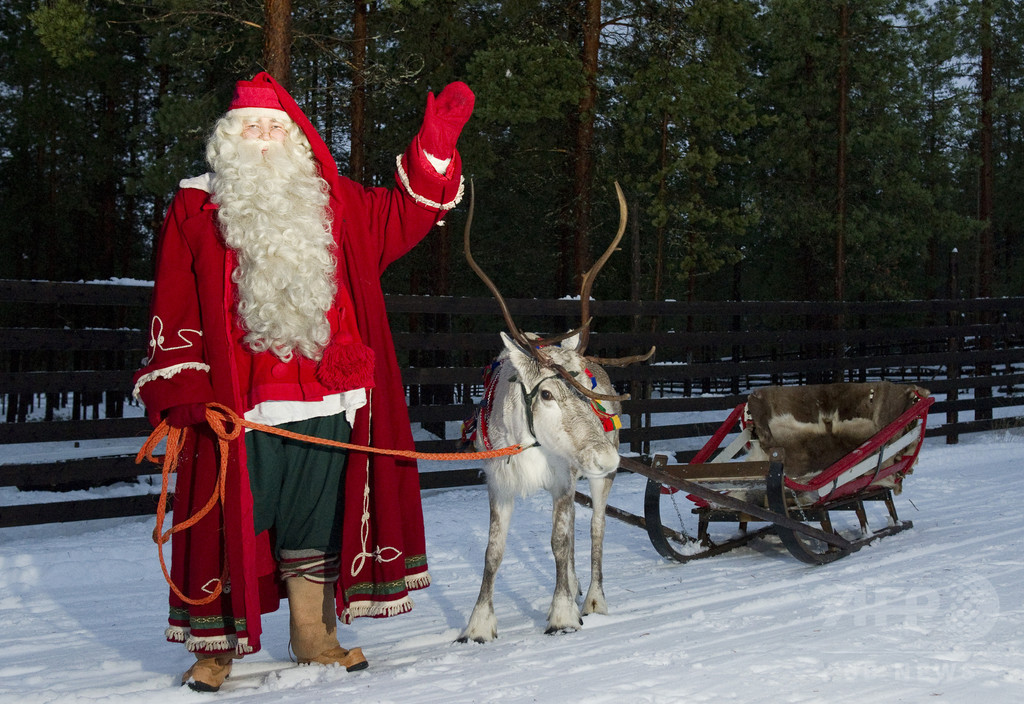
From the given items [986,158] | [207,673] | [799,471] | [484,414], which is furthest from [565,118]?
[207,673]

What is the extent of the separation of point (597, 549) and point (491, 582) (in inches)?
31.5

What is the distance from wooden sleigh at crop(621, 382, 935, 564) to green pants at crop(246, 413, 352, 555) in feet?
5.41

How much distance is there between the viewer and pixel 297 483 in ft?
11.9

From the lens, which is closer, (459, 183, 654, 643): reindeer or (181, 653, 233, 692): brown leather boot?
(181, 653, 233, 692): brown leather boot

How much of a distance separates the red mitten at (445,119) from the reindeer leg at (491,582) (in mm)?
1686

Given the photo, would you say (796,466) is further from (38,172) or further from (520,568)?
(38,172)

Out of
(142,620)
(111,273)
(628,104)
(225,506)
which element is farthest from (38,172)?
(225,506)

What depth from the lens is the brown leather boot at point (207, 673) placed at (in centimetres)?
343

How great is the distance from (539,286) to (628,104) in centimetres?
1071

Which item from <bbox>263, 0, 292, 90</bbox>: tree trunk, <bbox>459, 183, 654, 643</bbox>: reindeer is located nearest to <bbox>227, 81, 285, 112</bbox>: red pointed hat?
<bbox>459, 183, 654, 643</bbox>: reindeer

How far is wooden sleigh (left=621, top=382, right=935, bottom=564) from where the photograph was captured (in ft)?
17.5

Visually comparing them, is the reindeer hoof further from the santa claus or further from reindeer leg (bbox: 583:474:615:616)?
reindeer leg (bbox: 583:474:615:616)

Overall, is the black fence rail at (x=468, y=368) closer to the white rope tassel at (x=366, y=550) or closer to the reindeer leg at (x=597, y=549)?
the white rope tassel at (x=366, y=550)

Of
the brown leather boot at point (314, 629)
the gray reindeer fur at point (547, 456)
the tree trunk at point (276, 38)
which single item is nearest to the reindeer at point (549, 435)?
the gray reindeer fur at point (547, 456)
